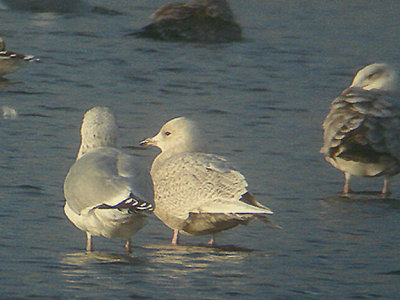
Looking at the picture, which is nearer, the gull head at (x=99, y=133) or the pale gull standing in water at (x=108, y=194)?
the pale gull standing in water at (x=108, y=194)

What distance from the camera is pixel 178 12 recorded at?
21.1m

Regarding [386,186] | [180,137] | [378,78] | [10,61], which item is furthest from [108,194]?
[10,61]

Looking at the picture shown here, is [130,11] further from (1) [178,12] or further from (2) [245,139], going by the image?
(2) [245,139]

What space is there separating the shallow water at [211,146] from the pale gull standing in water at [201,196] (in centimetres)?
23

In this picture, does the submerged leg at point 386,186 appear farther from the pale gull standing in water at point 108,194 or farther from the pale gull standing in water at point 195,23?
the pale gull standing in water at point 195,23

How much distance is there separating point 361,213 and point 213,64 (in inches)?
324

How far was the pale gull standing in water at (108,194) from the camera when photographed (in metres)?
7.72

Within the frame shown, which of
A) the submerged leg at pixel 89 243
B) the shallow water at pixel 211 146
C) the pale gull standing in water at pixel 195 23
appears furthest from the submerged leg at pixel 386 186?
the pale gull standing in water at pixel 195 23

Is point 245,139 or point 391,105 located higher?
point 391,105

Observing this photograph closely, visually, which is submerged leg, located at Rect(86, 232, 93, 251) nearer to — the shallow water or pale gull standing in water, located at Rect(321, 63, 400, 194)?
the shallow water

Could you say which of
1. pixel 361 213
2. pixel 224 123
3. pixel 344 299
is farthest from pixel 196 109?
pixel 344 299

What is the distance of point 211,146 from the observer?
12.2 metres

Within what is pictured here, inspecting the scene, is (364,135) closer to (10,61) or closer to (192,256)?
(192,256)

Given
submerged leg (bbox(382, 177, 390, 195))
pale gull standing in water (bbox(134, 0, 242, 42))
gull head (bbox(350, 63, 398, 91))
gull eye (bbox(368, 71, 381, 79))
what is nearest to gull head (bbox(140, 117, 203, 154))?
submerged leg (bbox(382, 177, 390, 195))
